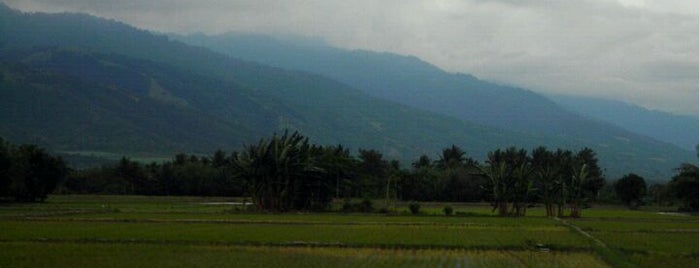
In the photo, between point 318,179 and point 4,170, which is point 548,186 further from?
point 4,170

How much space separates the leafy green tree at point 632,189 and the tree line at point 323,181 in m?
0.10

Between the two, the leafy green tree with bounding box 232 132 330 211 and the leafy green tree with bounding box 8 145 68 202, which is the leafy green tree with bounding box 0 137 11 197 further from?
the leafy green tree with bounding box 232 132 330 211

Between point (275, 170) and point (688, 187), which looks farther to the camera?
point (688, 187)

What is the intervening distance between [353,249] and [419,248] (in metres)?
2.16

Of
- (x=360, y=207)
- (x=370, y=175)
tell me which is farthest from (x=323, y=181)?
(x=370, y=175)

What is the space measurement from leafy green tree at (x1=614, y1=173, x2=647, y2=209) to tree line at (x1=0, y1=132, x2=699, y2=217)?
104mm

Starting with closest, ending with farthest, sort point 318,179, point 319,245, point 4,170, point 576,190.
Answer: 1. point 319,245
2. point 576,190
3. point 318,179
4. point 4,170

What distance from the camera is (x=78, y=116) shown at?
15525cm

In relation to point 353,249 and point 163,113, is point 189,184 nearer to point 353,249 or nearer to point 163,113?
point 353,249

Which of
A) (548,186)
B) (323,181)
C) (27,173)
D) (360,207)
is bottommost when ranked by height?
(360,207)

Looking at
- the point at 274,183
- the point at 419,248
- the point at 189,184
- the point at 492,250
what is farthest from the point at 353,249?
the point at 189,184

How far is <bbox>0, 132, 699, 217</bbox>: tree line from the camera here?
5634 cm

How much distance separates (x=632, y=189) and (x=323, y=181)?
40563 mm

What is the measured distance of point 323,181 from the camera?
58344 millimetres
